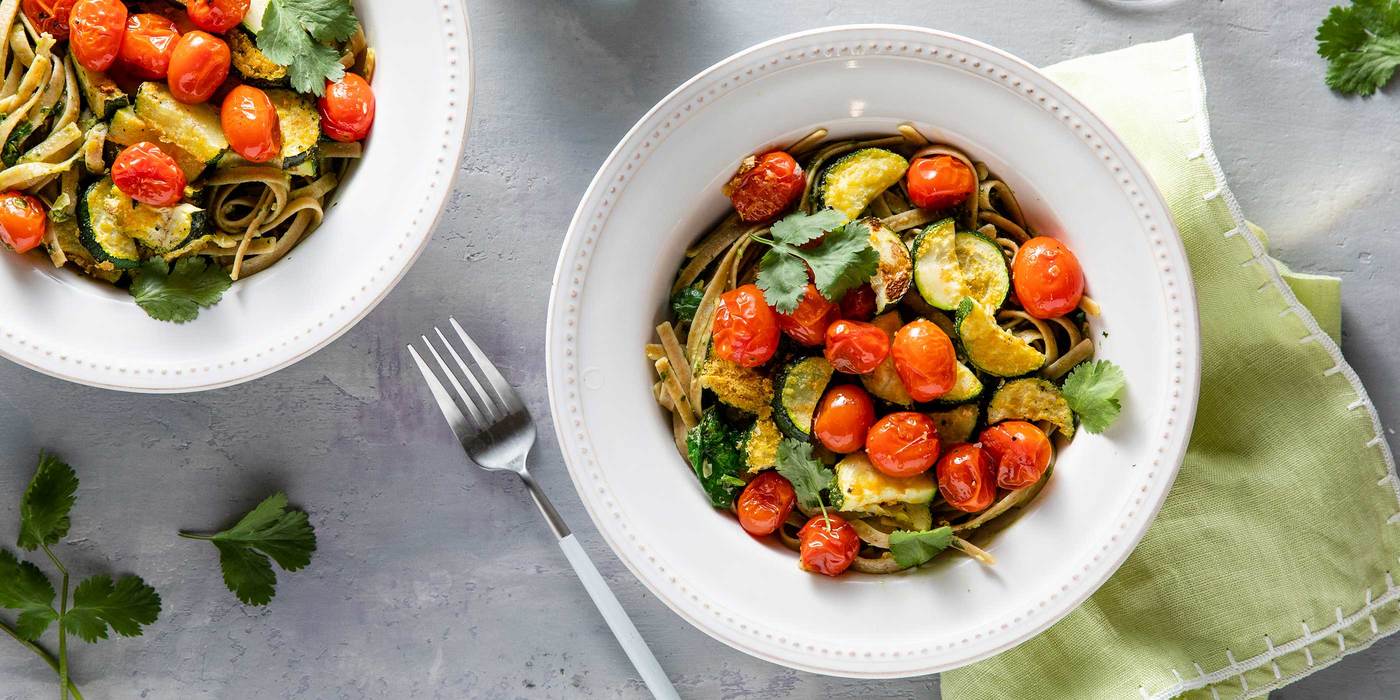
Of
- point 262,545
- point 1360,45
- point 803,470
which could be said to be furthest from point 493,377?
point 1360,45

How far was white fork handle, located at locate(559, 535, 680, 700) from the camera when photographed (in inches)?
126

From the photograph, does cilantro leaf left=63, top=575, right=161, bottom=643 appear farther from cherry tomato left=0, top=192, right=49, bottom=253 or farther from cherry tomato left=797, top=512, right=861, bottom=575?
cherry tomato left=797, top=512, right=861, bottom=575

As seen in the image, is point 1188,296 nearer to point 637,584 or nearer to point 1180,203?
point 1180,203

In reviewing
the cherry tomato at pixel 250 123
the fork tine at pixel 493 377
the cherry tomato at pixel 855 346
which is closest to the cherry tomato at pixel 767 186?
the cherry tomato at pixel 855 346

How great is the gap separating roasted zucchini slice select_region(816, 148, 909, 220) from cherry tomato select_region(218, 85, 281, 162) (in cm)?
146

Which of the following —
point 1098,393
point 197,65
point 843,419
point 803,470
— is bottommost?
point 803,470

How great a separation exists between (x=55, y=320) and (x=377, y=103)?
1.05 meters

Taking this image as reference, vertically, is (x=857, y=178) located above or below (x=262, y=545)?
above

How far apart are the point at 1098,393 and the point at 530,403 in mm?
1713

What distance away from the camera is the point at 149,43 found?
8.64ft

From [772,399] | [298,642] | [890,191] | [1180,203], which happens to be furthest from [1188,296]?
[298,642]

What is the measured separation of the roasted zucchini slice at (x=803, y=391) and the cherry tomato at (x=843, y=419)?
28mm

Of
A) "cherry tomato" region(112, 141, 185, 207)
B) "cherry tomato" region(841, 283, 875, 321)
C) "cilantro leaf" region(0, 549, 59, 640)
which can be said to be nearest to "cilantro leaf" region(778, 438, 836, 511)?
"cherry tomato" region(841, 283, 875, 321)

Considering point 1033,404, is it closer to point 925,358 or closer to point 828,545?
point 925,358
